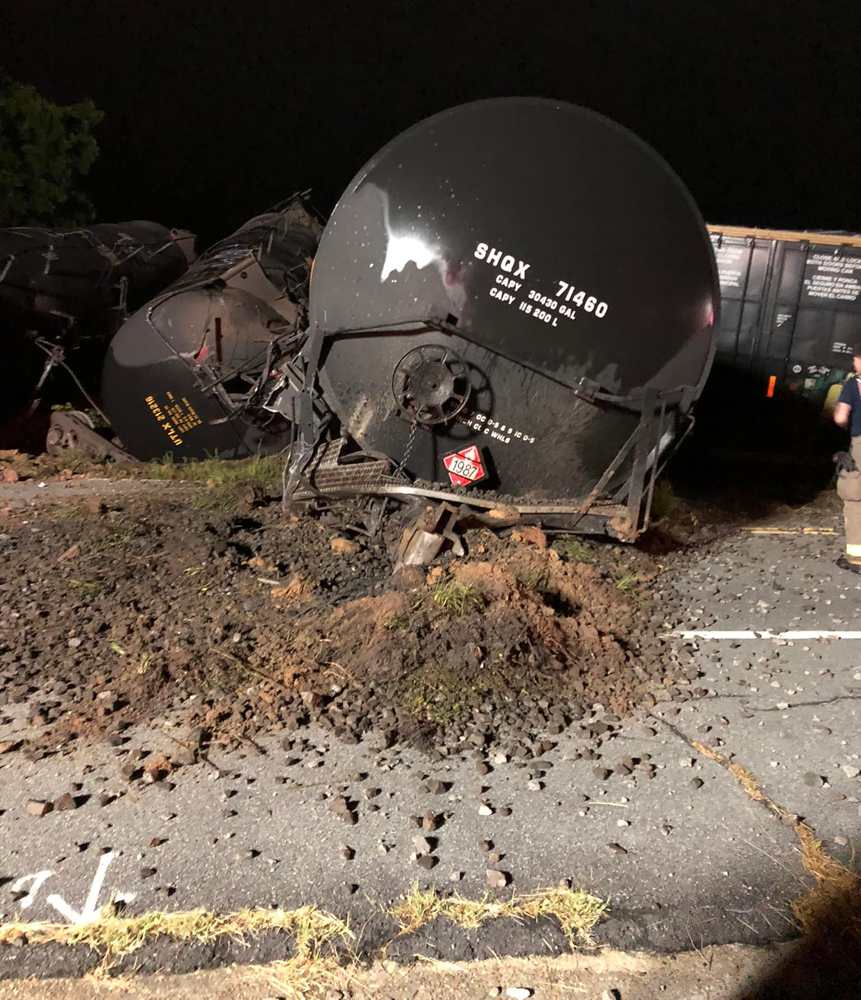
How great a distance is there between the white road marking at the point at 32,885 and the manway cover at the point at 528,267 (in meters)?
2.98

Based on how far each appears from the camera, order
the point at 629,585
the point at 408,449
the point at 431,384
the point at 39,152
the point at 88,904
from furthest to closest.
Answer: the point at 39,152, the point at 629,585, the point at 408,449, the point at 431,384, the point at 88,904

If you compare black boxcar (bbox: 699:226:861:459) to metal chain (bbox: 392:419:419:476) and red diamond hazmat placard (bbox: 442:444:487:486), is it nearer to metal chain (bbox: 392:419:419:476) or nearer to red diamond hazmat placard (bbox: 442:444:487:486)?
red diamond hazmat placard (bbox: 442:444:487:486)

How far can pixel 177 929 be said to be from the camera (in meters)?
2.40

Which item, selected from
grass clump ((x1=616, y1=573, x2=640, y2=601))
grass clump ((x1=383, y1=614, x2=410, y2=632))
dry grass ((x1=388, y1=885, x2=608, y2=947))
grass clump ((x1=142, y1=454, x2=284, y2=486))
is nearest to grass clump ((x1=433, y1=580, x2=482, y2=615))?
grass clump ((x1=383, y1=614, x2=410, y2=632))

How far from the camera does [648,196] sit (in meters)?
4.04

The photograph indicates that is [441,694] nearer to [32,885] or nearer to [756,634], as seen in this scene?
[32,885]

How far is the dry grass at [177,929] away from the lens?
2.36 m

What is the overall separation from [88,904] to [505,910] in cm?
149

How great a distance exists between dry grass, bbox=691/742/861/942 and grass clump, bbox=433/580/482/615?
68.5 inches

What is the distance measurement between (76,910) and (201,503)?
3.97 m

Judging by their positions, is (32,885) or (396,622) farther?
(396,622)

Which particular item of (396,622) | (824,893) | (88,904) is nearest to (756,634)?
(824,893)

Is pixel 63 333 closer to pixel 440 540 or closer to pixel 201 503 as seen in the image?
pixel 201 503

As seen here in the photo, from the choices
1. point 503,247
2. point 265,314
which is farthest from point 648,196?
point 265,314
